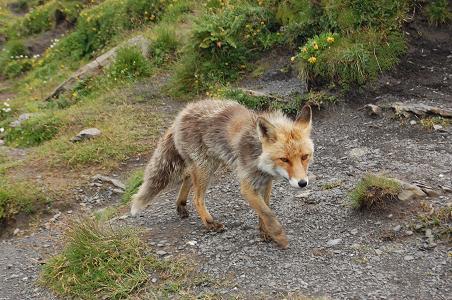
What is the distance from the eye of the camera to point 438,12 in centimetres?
1058

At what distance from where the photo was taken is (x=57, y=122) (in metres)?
12.2

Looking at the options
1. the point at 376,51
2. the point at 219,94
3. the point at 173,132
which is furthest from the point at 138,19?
the point at 173,132

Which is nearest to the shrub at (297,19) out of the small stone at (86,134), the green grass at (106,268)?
the small stone at (86,134)

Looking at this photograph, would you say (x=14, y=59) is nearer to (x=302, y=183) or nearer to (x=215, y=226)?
(x=215, y=226)

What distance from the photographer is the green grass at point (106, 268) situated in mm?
6070

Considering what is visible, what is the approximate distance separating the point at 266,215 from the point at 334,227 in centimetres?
102

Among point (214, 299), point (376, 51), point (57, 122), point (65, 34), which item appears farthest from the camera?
point (65, 34)

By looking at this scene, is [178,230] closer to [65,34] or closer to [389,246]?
[389,246]

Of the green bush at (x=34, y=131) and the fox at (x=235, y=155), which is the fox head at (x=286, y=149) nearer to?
the fox at (x=235, y=155)

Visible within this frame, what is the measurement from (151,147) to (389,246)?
5.73m

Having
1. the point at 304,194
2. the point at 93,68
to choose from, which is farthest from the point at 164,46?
the point at 304,194

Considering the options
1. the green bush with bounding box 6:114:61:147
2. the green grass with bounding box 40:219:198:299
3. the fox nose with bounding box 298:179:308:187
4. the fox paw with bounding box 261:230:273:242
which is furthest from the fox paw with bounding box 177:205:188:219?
the green bush with bounding box 6:114:61:147

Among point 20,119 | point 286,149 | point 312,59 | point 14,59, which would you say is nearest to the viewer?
point 286,149

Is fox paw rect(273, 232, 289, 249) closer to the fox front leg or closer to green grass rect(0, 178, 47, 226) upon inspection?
the fox front leg
